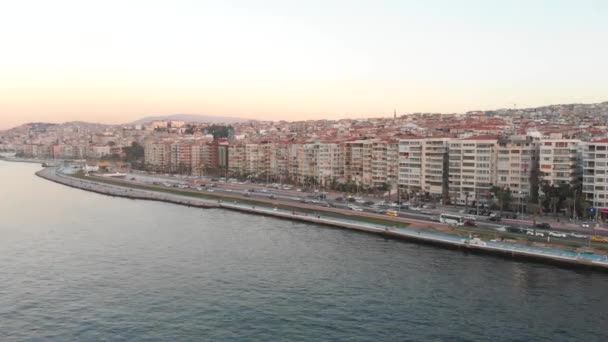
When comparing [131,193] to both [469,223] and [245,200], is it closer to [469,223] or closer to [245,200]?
[245,200]

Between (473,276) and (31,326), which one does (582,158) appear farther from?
(31,326)

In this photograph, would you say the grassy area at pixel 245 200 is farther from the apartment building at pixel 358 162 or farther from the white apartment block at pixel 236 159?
the white apartment block at pixel 236 159

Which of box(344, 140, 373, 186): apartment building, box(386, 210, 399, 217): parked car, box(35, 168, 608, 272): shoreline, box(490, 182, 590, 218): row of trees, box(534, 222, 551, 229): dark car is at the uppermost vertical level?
box(344, 140, 373, 186): apartment building

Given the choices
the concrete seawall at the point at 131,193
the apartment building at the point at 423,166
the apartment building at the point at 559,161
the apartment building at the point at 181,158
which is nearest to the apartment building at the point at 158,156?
the apartment building at the point at 181,158

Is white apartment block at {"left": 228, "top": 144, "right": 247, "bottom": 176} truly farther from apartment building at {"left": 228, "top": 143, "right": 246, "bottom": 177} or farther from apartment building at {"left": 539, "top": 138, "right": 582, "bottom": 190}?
apartment building at {"left": 539, "top": 138, "right": 582, "bottom": 190}

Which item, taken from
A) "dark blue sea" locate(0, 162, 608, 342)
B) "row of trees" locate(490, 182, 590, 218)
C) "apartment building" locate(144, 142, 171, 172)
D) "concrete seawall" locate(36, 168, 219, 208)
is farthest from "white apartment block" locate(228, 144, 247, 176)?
"dark blue sea" locate(0, 162, 608, 342)

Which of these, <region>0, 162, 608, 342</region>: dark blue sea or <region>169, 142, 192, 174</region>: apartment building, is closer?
<region>0, 162, 608, 342</region>: dark blue sea

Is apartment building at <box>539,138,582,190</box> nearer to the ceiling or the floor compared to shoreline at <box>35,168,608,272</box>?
nearer to the ceiling

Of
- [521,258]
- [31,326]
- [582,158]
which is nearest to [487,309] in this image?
[521,258]
